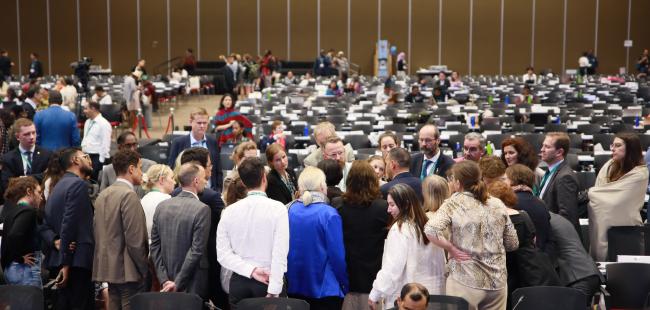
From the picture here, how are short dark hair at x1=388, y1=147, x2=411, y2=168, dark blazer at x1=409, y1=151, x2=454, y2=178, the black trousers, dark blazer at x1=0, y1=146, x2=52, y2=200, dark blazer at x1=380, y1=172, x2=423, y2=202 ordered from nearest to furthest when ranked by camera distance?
1. the black trousers
2. dark blazer at x1=380, y1=172, x2=423, y2=202
3. short dark hair at x1=388, y1=147, x2=411, y2=168
4. dark blazer at x1=409, y1=151, x2=454, y2=178
5. dark blazer at x1=0, y1=146, x2=52, y2=200

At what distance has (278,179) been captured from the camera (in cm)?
608

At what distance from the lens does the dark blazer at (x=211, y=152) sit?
319 inches

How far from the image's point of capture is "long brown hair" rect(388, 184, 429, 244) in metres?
4.65

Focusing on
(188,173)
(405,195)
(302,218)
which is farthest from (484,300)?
(188,173)

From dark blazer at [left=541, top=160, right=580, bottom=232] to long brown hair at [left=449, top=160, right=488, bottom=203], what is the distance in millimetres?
1666

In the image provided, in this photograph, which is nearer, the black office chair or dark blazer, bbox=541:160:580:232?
the black office chair

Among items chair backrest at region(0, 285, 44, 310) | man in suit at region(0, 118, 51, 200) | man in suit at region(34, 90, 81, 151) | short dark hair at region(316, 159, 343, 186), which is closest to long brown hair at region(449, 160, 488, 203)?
short dark hair at region(316, 159, 343, 186)

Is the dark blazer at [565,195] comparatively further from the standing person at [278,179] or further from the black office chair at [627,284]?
the standing person at [278,179]

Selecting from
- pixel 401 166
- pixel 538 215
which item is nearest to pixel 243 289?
pixel 401 166

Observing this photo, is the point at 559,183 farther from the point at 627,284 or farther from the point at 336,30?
the point at 336,30

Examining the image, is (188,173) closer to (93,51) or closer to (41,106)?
(41,106)

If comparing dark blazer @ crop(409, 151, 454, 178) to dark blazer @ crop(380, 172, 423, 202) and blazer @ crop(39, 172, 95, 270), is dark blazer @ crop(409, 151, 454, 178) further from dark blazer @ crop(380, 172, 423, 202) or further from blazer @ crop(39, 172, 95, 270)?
blazer @ crop(39, 172, 95, 270)

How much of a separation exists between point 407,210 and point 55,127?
21.0 feet

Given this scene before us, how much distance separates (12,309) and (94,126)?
5508mm
